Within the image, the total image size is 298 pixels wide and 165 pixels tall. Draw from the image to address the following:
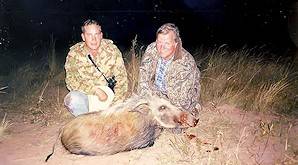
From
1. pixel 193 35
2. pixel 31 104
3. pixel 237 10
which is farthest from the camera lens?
pixel 237 10

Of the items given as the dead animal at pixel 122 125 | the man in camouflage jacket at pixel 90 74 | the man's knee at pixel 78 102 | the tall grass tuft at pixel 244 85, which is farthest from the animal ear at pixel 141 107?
the tall grass tuft at pixel 244 85

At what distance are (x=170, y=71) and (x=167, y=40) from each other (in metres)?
0.39

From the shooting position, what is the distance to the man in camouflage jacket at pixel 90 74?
4242 mm

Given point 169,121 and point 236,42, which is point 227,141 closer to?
point 169,121

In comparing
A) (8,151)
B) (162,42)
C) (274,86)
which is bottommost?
(8,151)

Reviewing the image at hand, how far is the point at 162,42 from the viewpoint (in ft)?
13.2

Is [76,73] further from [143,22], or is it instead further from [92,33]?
[143,22]

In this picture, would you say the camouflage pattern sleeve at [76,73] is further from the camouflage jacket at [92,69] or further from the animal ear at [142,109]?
the animal ear at [142,109]

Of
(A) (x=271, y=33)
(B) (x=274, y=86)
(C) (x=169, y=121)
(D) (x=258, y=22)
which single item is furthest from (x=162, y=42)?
(D) (x=258, y=22)

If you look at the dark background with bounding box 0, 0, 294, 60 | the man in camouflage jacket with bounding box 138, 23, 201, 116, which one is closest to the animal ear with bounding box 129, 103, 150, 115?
the man in camouflage jacket with bounding box 138, 23, 201, 116

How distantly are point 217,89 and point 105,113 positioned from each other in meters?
2.52

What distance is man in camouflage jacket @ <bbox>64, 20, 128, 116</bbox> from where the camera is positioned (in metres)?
4.24

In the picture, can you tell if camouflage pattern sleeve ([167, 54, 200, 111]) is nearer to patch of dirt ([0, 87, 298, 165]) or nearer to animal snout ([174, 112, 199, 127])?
animal snout ([174, 112, 199, 127])

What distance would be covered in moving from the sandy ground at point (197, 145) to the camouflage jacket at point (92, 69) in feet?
2.29
